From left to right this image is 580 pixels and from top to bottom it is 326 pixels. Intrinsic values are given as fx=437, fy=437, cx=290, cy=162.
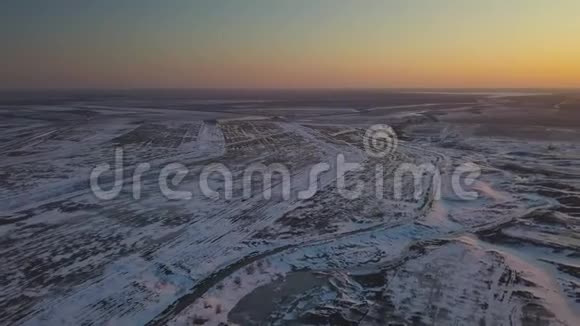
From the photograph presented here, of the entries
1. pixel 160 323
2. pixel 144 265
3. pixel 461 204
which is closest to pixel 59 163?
pixel 144 265

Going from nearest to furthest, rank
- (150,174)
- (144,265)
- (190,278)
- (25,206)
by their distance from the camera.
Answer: (190,278)
(144,265)
(25,206)
(150,174)

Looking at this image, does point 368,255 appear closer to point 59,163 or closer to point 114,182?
point 114,182

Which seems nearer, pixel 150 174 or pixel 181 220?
pixel 181 220

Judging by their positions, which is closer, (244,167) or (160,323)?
(160,323)

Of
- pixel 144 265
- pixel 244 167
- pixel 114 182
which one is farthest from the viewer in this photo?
pixel 244 167

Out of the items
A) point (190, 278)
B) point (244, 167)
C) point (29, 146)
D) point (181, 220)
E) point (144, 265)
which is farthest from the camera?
point (29, 146)

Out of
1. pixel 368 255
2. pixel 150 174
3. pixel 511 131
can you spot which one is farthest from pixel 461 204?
pixel 511 131

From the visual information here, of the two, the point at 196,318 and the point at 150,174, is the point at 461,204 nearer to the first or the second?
the point at 196,318

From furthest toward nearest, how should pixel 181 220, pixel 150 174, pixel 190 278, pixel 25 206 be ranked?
pixel 150 174 < pixel 25 206 < pixel 181 220 < pixel 190 278
